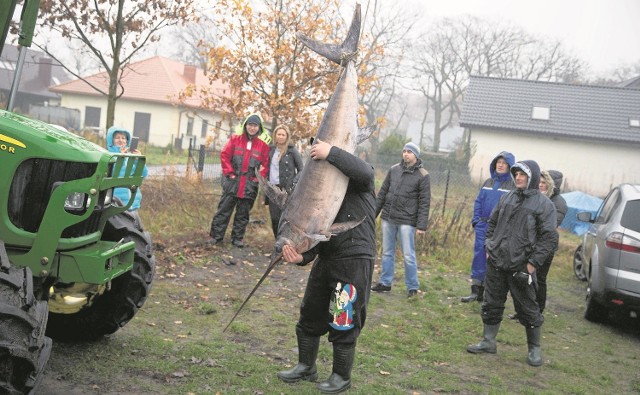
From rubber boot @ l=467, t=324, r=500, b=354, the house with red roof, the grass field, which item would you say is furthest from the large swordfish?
the house with red roof

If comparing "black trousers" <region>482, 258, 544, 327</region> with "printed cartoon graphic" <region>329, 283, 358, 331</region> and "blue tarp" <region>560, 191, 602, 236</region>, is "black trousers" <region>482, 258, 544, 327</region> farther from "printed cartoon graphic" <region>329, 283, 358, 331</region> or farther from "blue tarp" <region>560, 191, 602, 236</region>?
"blue tarp" <region>560, 191, 602, 236</region>

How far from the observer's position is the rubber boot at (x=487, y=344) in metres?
5.86

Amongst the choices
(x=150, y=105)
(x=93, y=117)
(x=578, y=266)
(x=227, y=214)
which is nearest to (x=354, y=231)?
(x=227, y=214)

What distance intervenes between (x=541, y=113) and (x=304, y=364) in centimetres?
2715

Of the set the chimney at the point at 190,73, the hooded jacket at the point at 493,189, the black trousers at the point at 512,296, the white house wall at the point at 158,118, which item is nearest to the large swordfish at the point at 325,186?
the black trousers at the point at 512,296

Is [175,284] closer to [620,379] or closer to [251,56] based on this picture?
[620,379]

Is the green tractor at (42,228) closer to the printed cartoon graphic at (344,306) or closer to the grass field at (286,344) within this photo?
the grass field at (286,344)

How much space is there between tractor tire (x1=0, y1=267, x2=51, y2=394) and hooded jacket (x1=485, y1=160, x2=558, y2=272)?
378cm

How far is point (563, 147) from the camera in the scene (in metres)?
28.3

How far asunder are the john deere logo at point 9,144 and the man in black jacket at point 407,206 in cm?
465

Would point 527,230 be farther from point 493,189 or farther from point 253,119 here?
point 253,119

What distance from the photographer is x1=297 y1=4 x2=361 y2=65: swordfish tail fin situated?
4230mm

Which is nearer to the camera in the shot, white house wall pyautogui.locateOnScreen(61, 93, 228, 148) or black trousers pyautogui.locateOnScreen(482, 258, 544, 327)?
black trousers pyautogui.locateOnScreen(482, 258, 544, 327)

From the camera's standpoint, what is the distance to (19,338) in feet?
10.5
